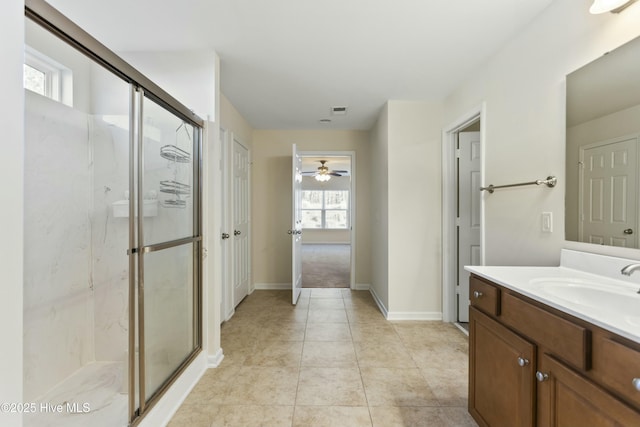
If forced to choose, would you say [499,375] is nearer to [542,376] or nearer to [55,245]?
[542,376]

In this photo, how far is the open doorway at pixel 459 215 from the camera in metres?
3.05

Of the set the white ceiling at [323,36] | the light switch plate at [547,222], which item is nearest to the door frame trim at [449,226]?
the white ceiling at [323,36]

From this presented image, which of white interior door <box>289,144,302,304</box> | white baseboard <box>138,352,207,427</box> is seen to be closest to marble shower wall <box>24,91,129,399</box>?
white baseboard <box>138,352,207,427</box>

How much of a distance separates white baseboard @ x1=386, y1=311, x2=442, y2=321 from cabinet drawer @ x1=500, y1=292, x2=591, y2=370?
201 cm

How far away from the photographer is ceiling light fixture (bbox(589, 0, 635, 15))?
1.27m

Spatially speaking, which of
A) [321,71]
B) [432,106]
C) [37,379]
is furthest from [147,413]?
[432,106]

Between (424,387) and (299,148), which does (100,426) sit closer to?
(424,387)

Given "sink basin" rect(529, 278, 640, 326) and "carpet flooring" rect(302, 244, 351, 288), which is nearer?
"sink basin" rect(529, 278, 640, 326)

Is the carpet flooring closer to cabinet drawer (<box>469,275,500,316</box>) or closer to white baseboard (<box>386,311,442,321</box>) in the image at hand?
white baseboard (<box>386,311,442,321</box>)

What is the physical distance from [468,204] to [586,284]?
1888 mm

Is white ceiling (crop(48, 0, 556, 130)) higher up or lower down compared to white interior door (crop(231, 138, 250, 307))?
higher up

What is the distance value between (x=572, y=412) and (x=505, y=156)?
1651 millimetres

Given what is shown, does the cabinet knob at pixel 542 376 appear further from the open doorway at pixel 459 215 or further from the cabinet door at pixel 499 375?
the open doorway at pixel 459 215

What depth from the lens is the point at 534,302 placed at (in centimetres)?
114
